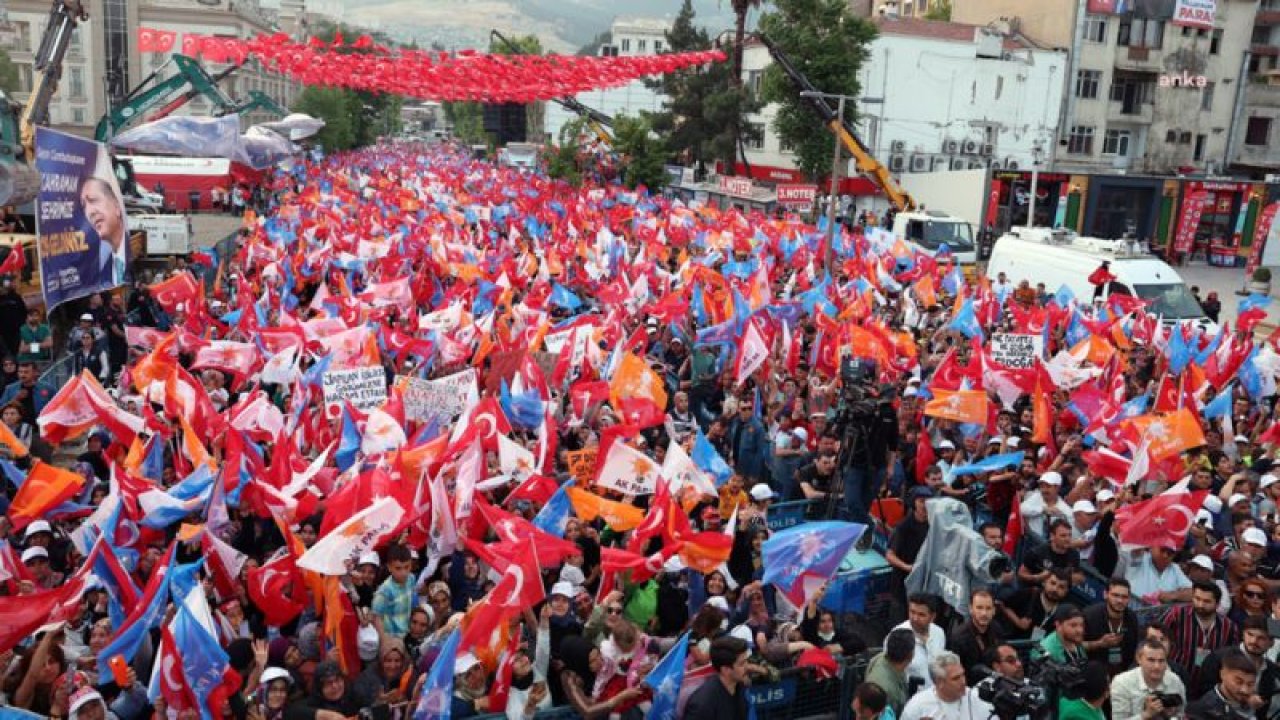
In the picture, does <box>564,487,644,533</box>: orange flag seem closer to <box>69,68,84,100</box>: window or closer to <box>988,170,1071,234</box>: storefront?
<box>988,170,1071,234</box>: storefront

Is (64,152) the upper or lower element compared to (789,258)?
upper

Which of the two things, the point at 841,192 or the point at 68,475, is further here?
→ the point at 841,192

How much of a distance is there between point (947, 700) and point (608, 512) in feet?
10.8

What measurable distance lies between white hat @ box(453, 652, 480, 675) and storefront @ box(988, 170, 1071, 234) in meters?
35.9

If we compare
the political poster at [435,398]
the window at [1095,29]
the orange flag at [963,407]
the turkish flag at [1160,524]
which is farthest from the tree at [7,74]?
the turkish flag at [1160,524]

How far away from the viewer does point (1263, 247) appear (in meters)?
36.5

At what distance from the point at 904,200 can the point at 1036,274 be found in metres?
16.4

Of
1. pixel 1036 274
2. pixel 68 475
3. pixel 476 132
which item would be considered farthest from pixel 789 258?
pixel 476 132

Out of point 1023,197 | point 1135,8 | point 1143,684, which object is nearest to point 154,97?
point 1023,197

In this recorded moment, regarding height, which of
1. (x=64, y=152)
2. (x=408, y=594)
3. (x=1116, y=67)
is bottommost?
(x=408, y=594)

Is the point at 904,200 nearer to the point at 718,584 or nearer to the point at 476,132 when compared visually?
the point at 718,584

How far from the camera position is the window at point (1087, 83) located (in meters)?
49.8

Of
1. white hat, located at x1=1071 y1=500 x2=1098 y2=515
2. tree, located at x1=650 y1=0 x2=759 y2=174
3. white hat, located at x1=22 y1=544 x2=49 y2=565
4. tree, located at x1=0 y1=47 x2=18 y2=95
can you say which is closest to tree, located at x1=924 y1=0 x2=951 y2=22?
tree, located at x1=650 y1=0 x2=759 y2=174

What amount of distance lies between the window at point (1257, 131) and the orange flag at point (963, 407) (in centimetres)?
4886
